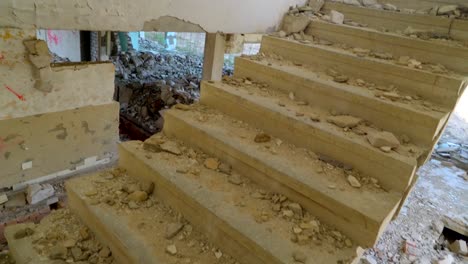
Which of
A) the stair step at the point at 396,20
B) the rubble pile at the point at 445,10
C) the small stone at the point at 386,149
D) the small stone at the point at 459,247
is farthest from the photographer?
the small stone at the point at 459,247

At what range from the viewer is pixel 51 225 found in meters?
1.66

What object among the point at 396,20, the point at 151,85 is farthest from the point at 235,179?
the point at 151,85

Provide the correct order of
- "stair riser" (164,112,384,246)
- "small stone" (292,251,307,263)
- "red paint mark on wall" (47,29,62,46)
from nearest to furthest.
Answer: "small stone" (292,251,307,263)
"stair riser" (164,112,384,246)
"red paint mark on wall" (47,29,62,46)

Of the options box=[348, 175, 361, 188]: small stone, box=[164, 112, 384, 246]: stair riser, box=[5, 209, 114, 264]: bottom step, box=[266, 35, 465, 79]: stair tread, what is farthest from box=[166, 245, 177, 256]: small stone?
box=[266, 35, 465, 79]: stair tread

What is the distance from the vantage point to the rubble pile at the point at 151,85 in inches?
192

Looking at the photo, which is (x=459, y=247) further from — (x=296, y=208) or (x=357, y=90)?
(x=296, y=208)

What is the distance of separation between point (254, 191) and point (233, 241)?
1.06ft

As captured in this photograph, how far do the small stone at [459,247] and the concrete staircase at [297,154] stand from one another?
2018mm

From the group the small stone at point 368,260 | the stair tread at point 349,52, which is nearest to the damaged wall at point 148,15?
the stair tread at point 349,52

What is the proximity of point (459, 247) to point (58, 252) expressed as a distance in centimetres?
362

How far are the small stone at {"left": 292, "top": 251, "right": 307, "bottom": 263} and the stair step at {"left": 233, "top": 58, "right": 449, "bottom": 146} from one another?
3.15 ft

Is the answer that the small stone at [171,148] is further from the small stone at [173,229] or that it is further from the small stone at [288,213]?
the small stone at [288,213]

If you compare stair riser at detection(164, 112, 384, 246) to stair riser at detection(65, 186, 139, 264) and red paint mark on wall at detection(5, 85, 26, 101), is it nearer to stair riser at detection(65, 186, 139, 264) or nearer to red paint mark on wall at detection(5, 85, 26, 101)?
stair riser at detection(65, 186, 139, 264)

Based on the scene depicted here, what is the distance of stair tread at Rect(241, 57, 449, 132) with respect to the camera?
66.1 inches
